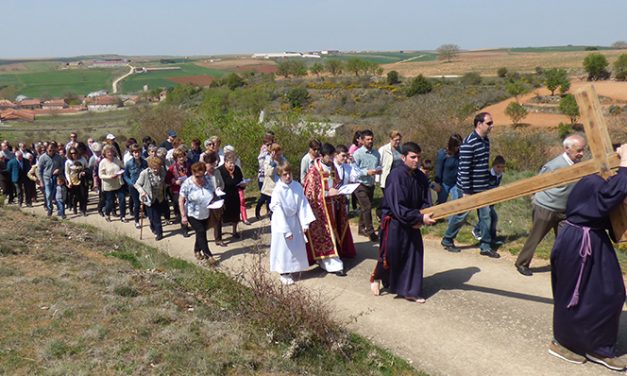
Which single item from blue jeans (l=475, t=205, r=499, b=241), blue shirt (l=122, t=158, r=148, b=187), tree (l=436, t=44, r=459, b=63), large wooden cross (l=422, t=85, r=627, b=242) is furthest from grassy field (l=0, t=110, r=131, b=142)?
tree (l=436, t=44, r=459, b=63)

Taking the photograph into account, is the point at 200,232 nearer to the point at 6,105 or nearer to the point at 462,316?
the point at 462,316

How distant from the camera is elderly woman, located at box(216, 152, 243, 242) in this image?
9961 millimetres

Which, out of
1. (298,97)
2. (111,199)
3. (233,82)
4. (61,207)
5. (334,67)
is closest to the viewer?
(111,199)

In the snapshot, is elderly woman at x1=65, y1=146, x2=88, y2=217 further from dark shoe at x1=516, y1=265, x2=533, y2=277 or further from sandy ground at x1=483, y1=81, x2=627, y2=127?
sandy ground at x1=483, y1=81, x2=627, y2=127

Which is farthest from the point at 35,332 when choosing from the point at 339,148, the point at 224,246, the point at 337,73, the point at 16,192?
the point at 337,73

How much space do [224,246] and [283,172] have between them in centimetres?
281

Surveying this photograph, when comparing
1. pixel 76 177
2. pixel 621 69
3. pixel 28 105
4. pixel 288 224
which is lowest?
pixel 28 105

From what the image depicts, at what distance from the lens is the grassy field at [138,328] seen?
16.6 feet

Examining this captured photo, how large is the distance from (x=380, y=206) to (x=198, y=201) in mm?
3096

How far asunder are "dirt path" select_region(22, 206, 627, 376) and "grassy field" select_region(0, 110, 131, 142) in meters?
34.1

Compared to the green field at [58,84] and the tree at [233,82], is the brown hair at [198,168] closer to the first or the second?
the tree at [233,82]

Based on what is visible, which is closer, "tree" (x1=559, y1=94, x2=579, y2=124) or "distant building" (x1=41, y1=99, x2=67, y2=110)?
"tree" (x1=559, y1=94, x2=579, y2=124)

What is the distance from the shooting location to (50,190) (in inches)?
501

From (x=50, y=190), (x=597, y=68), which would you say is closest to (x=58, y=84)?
(x=597, y=68)
